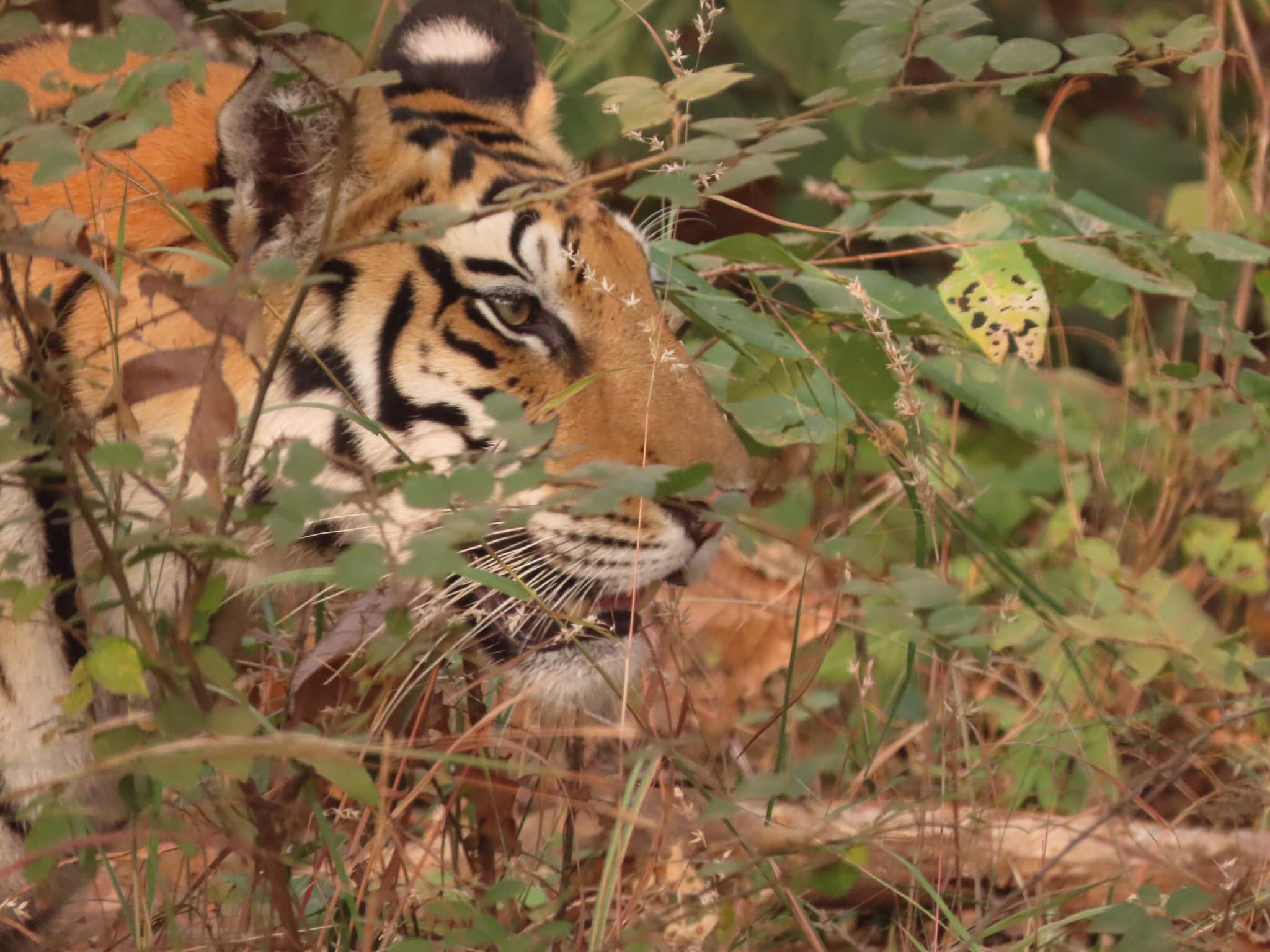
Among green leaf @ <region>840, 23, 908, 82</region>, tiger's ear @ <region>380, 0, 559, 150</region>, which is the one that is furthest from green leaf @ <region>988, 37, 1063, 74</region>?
tiger's ear @ <region>380, 0, 559, 150</region>

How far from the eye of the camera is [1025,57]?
1652 mm

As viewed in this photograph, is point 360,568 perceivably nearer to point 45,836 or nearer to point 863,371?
point 45,836

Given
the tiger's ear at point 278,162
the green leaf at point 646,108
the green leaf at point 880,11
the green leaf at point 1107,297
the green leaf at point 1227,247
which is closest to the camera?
the green leaf at point 646,108

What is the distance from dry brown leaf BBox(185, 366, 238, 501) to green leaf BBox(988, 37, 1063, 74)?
37.5 inches

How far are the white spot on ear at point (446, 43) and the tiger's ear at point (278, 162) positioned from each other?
475mm

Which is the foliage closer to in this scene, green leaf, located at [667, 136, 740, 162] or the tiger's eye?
green leaf, located at [667, 136, 740, 162]

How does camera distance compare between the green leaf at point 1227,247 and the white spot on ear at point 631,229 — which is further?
the green leaf at point 1227,247

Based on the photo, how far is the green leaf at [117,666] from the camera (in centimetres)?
132

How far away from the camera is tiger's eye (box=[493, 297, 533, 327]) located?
2.08 meters

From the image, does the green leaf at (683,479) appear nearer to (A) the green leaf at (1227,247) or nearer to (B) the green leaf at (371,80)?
(B) the green leaf at (371,80)

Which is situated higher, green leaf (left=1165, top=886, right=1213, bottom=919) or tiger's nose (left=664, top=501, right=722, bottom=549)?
tiger's nose (left=664, top=501, right=722, bottom=549)

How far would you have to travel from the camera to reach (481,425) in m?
2.04

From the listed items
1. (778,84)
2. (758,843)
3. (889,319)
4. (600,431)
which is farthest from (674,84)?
(778,84)

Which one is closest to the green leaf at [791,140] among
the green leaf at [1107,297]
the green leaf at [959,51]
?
the green leaf at [959,51]
